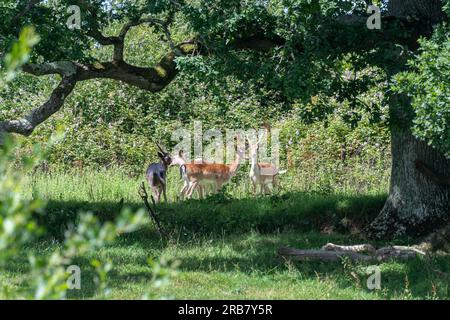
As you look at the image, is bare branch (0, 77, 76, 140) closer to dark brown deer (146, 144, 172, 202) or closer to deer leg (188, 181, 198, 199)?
dark brown deer (146, 144, 172, 202)

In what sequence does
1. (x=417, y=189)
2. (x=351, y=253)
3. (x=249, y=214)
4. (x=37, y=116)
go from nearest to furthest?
(x=351, y=253)
(x=37, y=116)
(x=417, y=189)
(x=249, y=214)

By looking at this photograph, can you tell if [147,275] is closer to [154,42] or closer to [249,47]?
[249,47]

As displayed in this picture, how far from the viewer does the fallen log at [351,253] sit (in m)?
11.1

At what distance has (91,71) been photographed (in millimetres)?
12734

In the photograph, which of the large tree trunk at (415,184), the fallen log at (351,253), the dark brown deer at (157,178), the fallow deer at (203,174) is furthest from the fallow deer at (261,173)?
the fallen log at (351,253)

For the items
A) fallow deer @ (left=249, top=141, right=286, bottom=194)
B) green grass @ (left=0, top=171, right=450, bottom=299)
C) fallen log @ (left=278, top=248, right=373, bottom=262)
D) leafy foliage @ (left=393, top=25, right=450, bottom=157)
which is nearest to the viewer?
leafy foliage @ (left=393, top=25, right=450, bottom=157)

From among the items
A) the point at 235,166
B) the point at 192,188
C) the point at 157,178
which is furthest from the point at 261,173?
the point at 157,178

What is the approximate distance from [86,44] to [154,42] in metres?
10.1

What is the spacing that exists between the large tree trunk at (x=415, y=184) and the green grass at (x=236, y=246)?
0.43 metres

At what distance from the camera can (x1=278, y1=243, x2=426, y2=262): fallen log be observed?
11086mm

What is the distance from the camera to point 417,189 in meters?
12.6

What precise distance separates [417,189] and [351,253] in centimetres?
215

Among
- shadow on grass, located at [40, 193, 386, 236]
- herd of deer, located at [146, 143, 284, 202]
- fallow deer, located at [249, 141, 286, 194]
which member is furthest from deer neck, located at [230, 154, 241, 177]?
shadow on grass, located at [40, 193, 386, 236]

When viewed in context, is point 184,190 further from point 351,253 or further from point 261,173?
point 351,253
